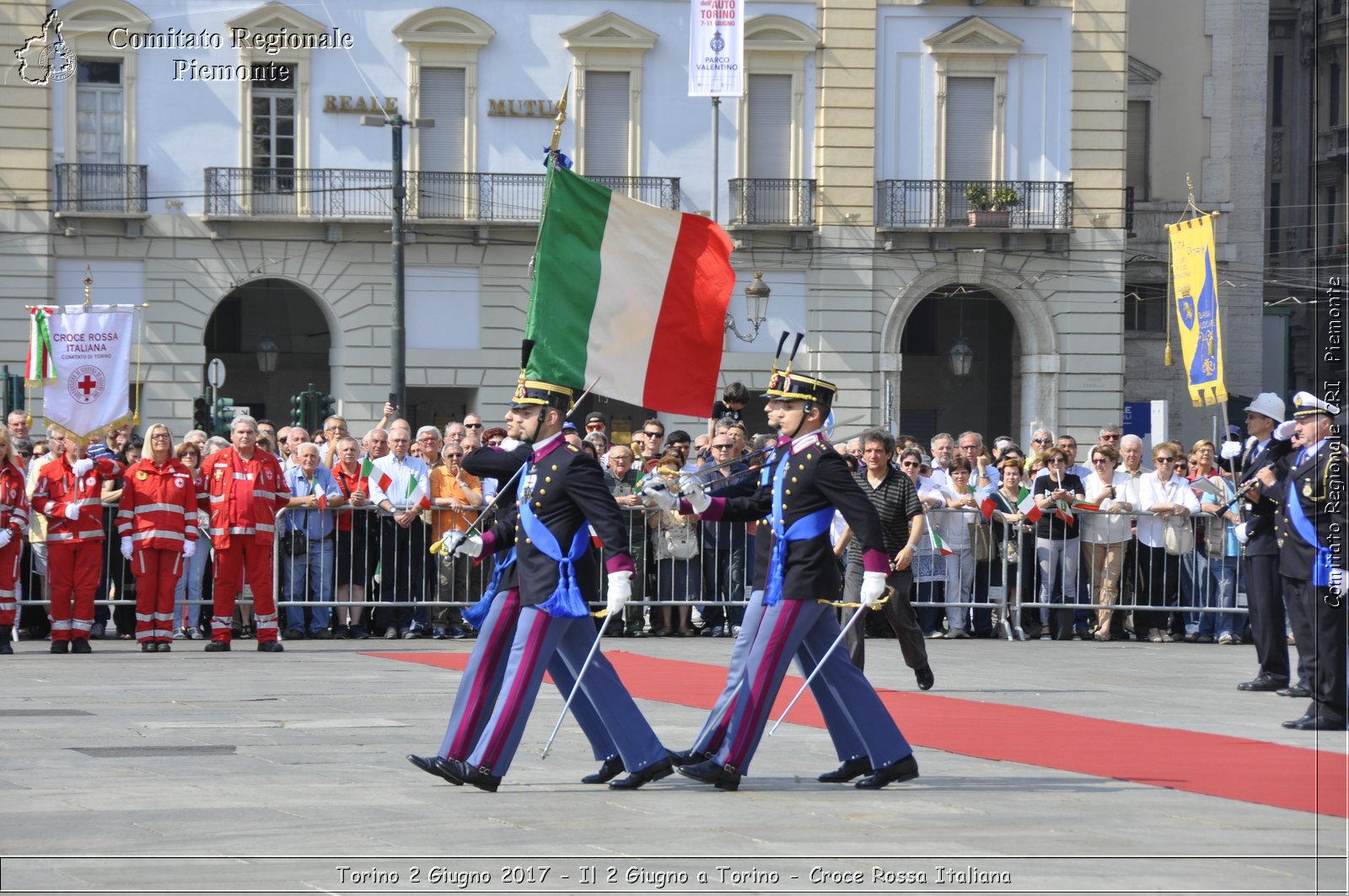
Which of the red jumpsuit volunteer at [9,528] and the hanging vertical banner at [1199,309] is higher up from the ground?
the hanging vertical banner at [1199,309]

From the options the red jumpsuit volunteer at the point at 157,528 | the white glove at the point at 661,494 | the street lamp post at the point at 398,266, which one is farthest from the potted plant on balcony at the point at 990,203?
the white glove at the point at 661,494

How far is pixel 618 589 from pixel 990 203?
1157 inches

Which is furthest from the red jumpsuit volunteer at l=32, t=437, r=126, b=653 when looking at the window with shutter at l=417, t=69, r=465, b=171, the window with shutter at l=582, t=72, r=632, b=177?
the window with shutter at l=582, t=72, r=632, b=177

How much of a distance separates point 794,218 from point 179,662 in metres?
22.7

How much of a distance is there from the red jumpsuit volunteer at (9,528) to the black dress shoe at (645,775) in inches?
337

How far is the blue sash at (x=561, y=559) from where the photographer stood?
8.84 m

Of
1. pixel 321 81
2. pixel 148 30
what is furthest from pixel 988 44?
pixel 148 30

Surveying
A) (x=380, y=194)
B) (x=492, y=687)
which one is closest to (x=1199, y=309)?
(x=492, y=687)

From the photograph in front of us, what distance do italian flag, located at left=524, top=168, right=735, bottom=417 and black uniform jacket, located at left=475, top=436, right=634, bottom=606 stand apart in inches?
83.1

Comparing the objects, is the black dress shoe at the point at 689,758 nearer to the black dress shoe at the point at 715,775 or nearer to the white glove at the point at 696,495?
the black dress shoe at the point at 715,775

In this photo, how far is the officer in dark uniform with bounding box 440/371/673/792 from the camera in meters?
8.75

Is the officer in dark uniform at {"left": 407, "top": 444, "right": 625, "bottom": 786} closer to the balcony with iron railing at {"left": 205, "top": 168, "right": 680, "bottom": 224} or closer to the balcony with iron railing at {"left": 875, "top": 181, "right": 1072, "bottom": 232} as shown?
the balcony with iron railing at {"left": 205, "top": 168, "right": 680, "bottom": 224}

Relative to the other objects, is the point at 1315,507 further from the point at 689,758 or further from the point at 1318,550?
the point at 689,758

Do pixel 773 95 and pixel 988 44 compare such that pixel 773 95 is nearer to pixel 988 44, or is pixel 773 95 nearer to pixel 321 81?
pixel 988 44
